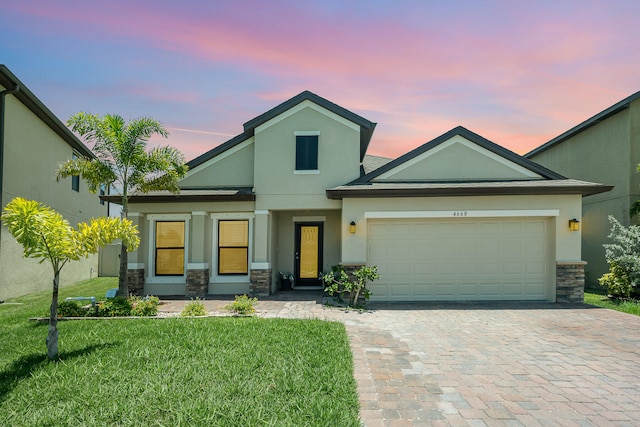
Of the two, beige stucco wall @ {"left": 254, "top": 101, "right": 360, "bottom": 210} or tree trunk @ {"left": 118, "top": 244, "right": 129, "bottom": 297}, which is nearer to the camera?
tree trunk @ {"left": 118, "top": 244, "right": 129, "bottom": 297}

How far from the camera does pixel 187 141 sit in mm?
13188

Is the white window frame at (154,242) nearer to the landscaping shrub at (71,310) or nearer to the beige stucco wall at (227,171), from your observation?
the beige stucco wall at (227,171)

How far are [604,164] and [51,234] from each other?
752 inches

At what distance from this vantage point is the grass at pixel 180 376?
3.87m

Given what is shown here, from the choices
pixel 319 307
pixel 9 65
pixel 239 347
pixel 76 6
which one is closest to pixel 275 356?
pixel 239 347

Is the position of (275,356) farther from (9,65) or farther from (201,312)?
(9,65)

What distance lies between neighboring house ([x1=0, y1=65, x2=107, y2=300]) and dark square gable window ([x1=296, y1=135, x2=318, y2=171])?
967 centimetres

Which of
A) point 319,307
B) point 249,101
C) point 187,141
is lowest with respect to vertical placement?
point 319,307

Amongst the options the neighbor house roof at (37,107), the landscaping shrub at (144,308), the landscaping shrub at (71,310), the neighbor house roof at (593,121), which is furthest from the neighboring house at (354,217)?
the neighbor house roof at (593,121)

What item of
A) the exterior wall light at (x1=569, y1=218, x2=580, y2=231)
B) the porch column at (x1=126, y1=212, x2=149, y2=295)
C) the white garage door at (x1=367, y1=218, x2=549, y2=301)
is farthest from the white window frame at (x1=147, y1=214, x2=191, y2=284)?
the exterior wall light at (x1=569, y1=218, x2=580, y2=231)

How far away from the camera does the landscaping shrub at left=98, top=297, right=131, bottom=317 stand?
849 centimetres

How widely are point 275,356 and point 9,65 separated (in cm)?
1307

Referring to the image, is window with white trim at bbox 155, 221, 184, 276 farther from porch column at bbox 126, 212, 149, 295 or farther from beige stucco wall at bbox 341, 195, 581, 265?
beige stucco wall at bbox 341, 195, 581, 265

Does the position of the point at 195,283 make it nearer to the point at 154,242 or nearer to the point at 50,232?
the point at 154,242
